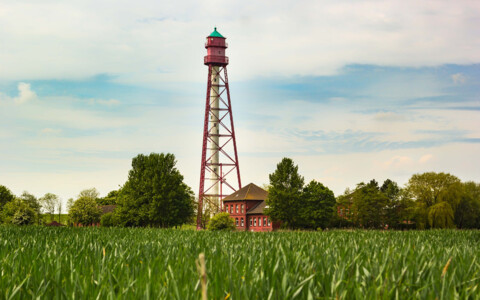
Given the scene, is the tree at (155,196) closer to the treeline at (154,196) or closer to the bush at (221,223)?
the treeline at (154,196)

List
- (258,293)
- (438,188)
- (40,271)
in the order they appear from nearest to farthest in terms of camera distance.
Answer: (258,293), (40,271), (438,188)

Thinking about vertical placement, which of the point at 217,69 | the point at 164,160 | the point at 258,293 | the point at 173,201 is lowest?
the point at 258,293

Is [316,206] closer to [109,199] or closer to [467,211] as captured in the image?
[467,211]

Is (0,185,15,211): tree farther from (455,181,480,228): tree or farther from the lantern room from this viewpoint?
(455,181,480,228): tree

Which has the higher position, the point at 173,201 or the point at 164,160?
the point at 164,160

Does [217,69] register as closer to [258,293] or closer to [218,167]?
[218,167]

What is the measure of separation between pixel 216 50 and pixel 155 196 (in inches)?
1160

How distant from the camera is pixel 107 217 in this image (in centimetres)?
9650

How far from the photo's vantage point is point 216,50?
9138 centimetres

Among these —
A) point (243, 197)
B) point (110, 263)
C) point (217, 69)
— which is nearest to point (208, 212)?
point (243, 197)

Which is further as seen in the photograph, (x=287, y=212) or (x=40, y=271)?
(x=287, y=212)

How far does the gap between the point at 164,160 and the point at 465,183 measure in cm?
5453

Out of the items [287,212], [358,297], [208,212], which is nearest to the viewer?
[358,297]

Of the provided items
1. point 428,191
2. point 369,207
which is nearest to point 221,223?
point 369,207
